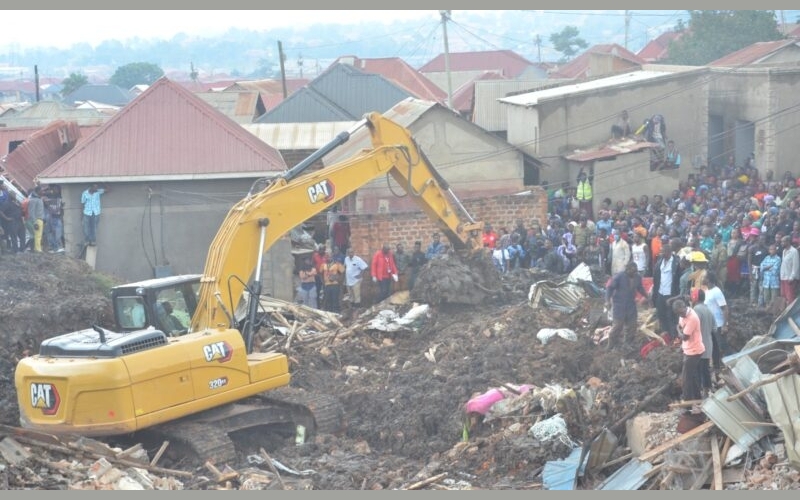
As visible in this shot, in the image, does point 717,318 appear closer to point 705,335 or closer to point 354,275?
point 705,335

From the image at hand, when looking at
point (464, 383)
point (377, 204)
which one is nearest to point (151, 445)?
point (464, 383)

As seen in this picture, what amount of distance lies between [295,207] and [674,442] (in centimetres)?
690

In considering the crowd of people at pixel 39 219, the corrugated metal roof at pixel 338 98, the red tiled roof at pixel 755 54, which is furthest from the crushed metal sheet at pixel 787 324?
the corrugated metal roof at pixel 338 98

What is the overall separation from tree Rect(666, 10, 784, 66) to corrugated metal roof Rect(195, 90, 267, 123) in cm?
2690

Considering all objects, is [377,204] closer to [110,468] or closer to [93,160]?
[93,160]

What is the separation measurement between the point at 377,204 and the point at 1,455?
1561 cm

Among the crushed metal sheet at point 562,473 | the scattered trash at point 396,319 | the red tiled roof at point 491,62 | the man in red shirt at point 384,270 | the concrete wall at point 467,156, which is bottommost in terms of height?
the crushed metal sheet at point 562,473

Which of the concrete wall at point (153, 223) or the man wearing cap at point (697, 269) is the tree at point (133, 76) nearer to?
the concrete wall at point (153, 223)

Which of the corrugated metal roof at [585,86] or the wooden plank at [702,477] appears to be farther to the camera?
the corrugated metal roof at [585,86]

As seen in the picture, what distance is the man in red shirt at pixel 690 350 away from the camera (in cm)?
1341

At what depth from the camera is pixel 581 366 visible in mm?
15672

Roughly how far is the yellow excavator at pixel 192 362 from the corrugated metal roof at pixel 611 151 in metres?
12.5

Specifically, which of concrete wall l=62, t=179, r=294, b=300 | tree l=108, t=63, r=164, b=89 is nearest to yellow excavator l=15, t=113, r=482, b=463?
concrete wall l=62, t=179, r=294, b=300

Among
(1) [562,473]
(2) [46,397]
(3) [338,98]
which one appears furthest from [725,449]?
(3) [338,98]
